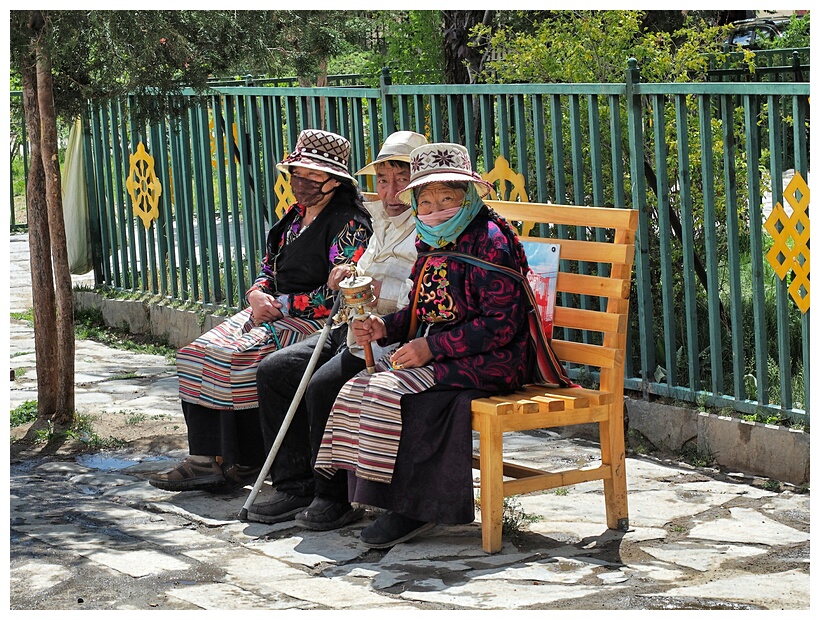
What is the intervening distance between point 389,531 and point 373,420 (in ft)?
1.35

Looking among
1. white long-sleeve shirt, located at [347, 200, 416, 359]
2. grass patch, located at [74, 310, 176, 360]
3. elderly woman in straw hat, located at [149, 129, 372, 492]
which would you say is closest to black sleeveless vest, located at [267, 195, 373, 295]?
elderly woman in straw hat, located at [149, 129, 372, 492]

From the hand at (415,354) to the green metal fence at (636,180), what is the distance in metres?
1.63

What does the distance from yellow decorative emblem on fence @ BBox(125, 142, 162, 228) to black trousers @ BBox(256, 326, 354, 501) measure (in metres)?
4.16

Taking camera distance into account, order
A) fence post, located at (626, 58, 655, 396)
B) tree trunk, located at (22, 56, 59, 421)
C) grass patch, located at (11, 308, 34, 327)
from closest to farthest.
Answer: fence post, located at (626, 58, 655, 396), tree trunk, located at (22, 56, 59, 421), grass patch, located at (11, 308, 34, 327)

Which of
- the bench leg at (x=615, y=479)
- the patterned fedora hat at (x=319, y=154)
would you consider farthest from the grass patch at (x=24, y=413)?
the bench leg at (x=615, y=479)

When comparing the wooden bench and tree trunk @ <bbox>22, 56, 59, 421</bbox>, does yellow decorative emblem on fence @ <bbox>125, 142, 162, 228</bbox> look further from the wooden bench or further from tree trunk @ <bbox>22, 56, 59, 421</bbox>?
the wooden bench

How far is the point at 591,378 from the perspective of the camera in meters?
6.55

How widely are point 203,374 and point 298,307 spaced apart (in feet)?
1.65

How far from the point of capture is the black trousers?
529 centimetres

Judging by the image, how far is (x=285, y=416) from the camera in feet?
17.4

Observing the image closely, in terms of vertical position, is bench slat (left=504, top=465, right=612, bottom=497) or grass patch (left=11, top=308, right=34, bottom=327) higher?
grass patch (left=11, top=308, right=34, bottom=327)

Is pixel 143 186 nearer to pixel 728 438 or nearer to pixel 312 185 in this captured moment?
pixel 312 185

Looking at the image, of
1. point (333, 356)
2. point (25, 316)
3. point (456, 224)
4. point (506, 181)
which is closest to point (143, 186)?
point (25, 316)

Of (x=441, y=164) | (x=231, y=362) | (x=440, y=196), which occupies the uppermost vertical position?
(x=441, y=164)
